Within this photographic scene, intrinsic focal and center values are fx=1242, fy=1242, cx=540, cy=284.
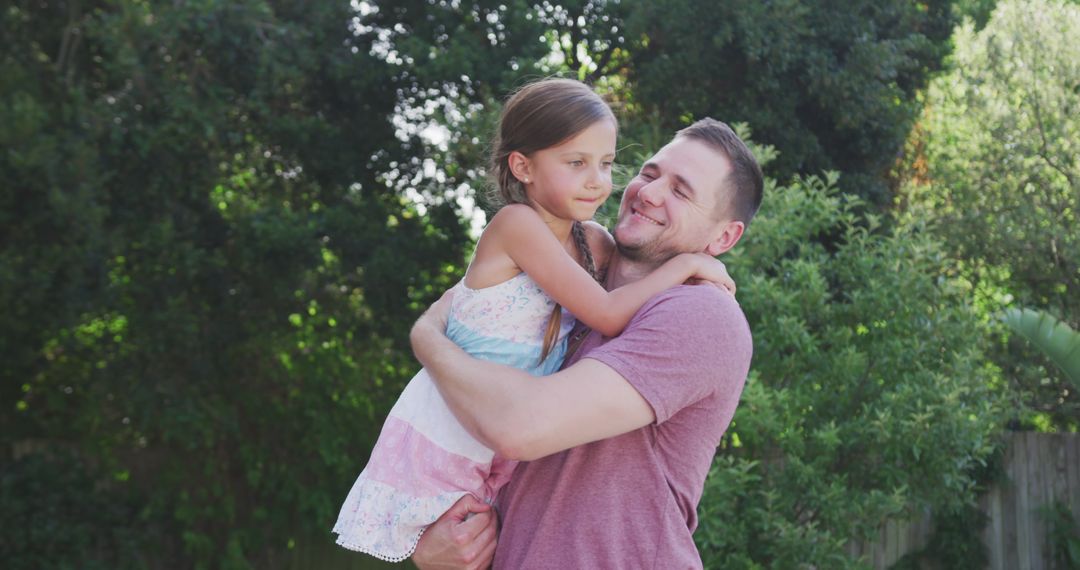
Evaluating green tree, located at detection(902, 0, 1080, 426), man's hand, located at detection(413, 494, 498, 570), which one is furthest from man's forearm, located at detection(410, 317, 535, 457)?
green tree, located at detection(902, 0, 1080, 426)

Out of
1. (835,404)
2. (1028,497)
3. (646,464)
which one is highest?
(646,464)

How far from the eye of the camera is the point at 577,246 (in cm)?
264

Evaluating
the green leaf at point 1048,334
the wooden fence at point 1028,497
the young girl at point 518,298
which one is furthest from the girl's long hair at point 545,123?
the wooden fence at point 1028,497

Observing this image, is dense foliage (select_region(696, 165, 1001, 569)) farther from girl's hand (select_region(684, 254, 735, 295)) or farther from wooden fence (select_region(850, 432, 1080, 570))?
girl's hand (select_region(684, 254, 735, 295))

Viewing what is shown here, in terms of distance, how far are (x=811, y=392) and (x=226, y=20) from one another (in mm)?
5016

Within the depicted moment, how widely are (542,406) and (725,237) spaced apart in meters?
0.74

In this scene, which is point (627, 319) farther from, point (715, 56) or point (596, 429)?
point (715, 56)

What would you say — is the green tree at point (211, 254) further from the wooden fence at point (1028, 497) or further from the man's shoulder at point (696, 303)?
the man's shoulder at point (696, 303)

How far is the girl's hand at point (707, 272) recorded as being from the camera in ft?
7.79

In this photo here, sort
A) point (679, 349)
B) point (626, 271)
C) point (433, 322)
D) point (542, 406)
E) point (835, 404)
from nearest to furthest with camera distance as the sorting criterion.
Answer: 1. point (542, 406)
2. point (679, 349)
3. point (433, 322)
4. point (626, 271)
5. point (835, 404)

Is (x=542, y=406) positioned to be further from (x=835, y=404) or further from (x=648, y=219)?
(x=835, y=404)

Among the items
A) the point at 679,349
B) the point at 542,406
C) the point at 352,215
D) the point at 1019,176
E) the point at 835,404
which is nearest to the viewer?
the point at 542,406

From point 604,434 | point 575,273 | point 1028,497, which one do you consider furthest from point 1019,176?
point 604,434

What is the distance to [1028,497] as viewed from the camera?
9820mm
